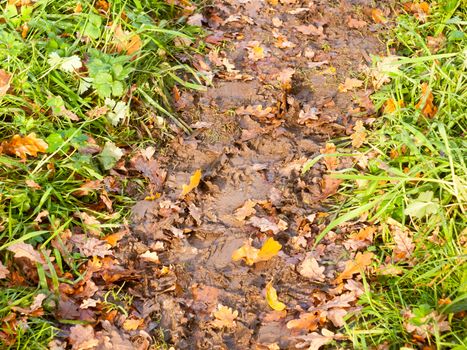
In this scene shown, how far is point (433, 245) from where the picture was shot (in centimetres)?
304

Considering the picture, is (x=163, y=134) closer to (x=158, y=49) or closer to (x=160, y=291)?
(x=158, y=49)

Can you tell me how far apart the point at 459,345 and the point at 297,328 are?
2.73 feet

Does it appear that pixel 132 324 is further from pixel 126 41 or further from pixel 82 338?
pixel 126 41

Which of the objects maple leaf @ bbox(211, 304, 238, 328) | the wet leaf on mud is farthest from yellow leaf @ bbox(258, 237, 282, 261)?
the wet leaf on mud

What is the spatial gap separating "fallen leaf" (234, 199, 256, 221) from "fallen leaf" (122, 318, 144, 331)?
923 mm

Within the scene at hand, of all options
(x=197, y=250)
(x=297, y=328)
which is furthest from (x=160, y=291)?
(x=297, y=328)

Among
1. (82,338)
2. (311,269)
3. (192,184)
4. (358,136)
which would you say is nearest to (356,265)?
(311,269)

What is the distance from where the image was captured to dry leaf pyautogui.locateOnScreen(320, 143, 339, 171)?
3734 millimetres

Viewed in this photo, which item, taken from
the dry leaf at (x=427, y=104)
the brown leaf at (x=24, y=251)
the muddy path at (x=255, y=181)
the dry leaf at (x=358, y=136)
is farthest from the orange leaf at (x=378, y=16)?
the brown leaf at (x=24, y=251)

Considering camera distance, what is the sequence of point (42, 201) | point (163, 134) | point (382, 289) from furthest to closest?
point (163, 134) → point (42, 201) → point (382, 289)

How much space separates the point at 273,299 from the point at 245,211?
0.67 m

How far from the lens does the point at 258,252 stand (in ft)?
10.7

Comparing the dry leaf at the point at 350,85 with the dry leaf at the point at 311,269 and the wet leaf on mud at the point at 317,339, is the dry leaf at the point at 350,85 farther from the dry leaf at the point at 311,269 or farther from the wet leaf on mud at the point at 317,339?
the wet leaf on mud at the point at 317,339

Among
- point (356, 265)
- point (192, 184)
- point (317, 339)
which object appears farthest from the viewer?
point (192, 184)
